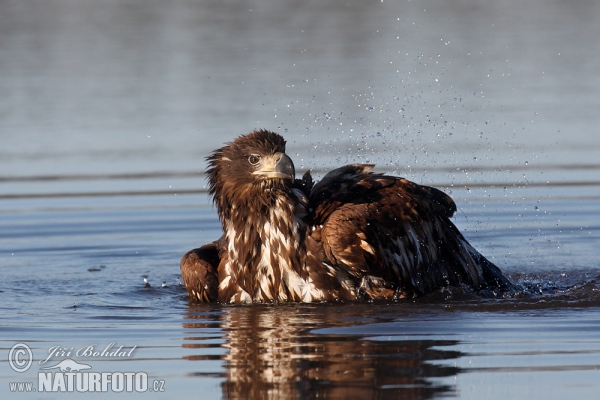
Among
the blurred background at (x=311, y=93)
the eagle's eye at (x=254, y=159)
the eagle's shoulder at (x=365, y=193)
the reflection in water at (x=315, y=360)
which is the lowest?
the reflection in water at (x=315, y=360)

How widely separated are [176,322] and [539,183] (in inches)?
233

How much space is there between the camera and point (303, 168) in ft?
42.9

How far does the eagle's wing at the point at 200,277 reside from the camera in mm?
8539

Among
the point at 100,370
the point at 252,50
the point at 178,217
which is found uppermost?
the point at 252,50

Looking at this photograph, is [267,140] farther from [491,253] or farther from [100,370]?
[491,253]

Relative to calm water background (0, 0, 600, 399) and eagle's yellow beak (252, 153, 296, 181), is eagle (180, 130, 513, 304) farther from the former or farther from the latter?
calm water background (0, 0, 600, 399)

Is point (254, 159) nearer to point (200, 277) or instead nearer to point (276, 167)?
point (276, 167)

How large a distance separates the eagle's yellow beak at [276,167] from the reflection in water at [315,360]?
908 mm

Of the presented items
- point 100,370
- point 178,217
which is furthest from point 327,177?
point 178,217

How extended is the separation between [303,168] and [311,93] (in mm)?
4243

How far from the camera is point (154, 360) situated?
6781 mm

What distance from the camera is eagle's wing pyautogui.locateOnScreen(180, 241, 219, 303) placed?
8.54m
